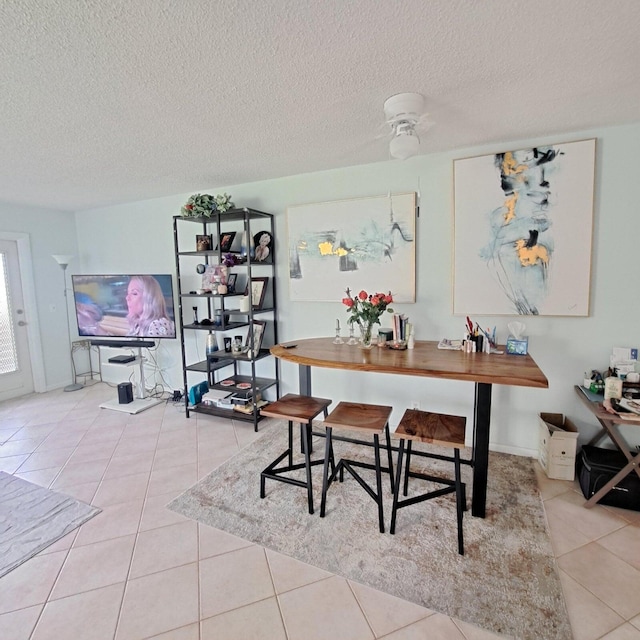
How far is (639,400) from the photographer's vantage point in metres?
2.19

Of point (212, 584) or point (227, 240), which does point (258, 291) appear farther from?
point (212, 584)

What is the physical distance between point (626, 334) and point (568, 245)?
0.72 metres

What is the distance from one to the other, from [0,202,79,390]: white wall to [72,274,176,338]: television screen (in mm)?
538

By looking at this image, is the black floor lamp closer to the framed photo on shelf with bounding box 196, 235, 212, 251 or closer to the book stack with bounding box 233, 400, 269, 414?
the framed photo on shelf with bounding box 196, 235, 212, 251

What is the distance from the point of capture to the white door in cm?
425

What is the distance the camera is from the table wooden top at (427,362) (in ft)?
6.07

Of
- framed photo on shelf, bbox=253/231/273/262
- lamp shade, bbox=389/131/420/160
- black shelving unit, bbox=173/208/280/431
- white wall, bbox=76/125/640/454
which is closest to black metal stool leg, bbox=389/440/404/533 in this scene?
white wall, bbox=76/125/640/454

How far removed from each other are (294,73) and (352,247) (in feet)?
5.38

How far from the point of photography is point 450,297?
114 inches

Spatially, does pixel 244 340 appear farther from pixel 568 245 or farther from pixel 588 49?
pixel 588 49

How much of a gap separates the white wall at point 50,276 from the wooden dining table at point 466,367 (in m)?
3.87

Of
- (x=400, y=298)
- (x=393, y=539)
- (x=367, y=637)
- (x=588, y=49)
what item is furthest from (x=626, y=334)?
(x=367, y=637)

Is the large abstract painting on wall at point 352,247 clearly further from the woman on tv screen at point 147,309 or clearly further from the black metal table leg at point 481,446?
the woman on tv screen at point 147,309

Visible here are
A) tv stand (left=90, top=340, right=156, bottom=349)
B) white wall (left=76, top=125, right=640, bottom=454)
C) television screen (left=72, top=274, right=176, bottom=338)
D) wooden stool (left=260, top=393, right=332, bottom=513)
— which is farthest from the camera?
tv stand (left=90, top=340, right=156, bottom=349)
